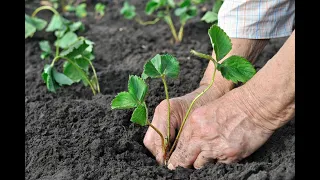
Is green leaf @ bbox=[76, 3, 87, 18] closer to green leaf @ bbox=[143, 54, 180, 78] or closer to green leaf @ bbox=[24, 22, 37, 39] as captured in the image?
green leaf @ bbox=[24, 22, 37, 39]

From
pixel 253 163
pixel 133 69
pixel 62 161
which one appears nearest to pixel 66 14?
pixel 133 69

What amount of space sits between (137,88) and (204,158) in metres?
0.34

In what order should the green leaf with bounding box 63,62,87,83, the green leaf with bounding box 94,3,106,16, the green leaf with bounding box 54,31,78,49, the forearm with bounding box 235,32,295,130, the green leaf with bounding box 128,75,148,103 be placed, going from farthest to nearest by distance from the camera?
the green leaf with bounding box 94,3,106,16
the green leaf with bounding box 54,31,78,49
the green leaf with bounding box 63,62,87,83
the green leaf with bounding box 128,75,148,103
the forearm with bounding box 235,32,295,130

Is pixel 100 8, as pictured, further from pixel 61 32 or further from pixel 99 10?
pixel 61 32

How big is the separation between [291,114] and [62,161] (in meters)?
0.80

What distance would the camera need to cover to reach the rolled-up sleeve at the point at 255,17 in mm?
2242

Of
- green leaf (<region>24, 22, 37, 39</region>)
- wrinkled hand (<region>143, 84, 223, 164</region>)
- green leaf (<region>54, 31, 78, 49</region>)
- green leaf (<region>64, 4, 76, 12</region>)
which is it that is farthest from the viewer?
green leaf (<region>64, 4, 76, 12</region>)

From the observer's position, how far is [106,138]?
2.10m

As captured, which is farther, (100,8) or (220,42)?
(100,8)

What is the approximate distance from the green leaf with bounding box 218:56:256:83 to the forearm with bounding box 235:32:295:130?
3 cm

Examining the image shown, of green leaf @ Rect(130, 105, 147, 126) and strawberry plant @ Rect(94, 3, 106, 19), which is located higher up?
green leaf @ Rect(130, 105, 147, 126)

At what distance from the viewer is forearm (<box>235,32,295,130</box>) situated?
1.73 meters

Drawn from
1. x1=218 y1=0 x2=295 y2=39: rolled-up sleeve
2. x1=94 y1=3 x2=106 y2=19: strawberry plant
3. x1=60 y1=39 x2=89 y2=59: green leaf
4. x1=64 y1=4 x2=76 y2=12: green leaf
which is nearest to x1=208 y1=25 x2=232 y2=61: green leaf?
x1=218 y1=0 x2=295 y2=39: rolled-up sleeve

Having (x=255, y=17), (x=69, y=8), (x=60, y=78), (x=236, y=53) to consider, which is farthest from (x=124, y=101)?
(x=69, y=8)
